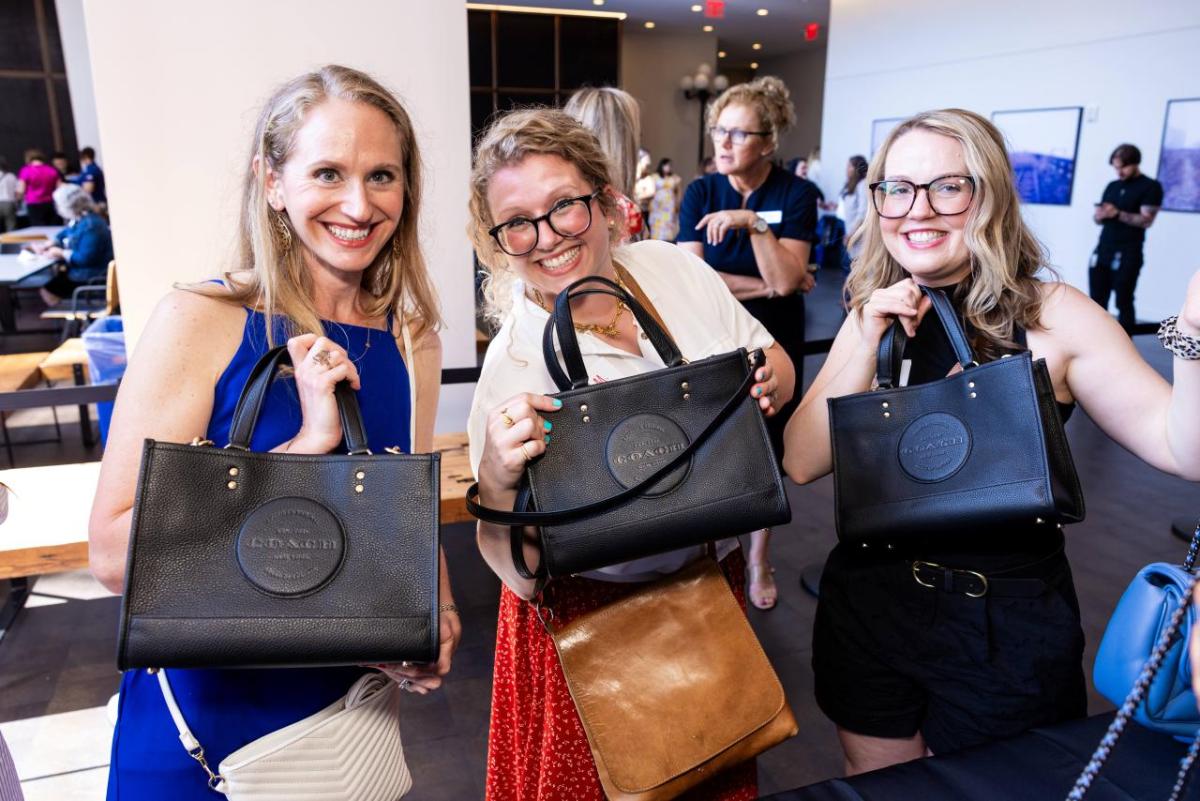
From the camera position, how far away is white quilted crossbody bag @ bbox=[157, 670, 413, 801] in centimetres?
117

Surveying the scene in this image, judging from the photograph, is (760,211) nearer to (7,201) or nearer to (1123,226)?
(1123,226)

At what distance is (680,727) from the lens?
4.33 ft

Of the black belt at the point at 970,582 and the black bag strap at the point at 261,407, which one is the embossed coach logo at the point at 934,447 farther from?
the black bag strap at the point at 261,407

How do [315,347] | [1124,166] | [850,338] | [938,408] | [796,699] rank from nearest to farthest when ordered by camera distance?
[315,347] < [938,408] < [850,338] < [796,699] < [1124,166]

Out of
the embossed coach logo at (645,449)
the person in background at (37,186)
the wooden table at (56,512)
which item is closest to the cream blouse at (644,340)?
the embossed coach logo at (645,449)

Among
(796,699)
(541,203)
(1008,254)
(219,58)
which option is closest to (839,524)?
(1008,254)

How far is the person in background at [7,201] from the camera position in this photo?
36.7 feet

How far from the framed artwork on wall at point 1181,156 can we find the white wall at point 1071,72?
0.32ft

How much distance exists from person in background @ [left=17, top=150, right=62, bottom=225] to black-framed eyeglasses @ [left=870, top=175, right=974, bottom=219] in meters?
13.6

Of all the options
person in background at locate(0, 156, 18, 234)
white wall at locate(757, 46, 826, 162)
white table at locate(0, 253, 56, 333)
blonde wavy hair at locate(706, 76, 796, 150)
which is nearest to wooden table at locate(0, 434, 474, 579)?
blonde wavy hair at locate(706, 76, 796, 150)

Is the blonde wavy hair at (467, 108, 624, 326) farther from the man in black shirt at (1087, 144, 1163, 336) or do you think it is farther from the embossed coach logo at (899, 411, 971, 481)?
the man in black shirt at (1087, 144, 1163, 336)

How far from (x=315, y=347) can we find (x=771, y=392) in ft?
2.42

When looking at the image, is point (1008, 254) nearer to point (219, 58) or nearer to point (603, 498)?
point (603, 498)

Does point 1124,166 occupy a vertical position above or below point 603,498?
above
